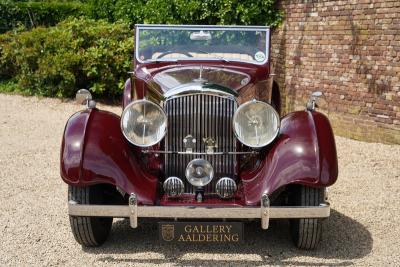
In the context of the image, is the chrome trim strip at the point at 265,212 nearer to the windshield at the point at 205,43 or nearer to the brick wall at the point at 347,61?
the windshield at the point at 205,43

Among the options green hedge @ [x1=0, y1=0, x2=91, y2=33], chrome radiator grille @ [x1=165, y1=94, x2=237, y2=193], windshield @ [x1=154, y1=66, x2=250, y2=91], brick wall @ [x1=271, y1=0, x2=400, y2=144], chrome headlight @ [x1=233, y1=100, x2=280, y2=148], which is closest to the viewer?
chrome headlight @ [x1=233, y1=100, x2=280, y2=148]

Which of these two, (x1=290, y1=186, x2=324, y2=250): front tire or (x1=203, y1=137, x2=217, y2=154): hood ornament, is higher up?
(x1=203, y1=137, x2=217, y2=154): hood ornament

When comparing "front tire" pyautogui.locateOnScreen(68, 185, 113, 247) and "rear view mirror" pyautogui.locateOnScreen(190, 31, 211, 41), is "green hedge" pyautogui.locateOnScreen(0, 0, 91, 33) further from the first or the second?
"front tire" pyautogui.locateOnScreen(68, 185, 113, 247)

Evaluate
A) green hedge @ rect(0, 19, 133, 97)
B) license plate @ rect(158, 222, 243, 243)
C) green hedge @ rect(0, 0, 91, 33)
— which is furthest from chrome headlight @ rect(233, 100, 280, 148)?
green hedge @ rect(0, 0, 91, 33)

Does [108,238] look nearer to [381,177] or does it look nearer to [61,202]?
[61,202]

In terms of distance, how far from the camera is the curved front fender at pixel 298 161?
3.64 metres

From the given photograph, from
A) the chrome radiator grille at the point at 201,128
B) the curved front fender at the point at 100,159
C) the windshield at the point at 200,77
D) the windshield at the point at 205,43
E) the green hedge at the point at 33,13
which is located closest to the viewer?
the curved front fender at the point at 100,159

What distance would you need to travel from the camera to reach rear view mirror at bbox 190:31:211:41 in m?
5.10

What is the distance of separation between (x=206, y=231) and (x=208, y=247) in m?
0.47

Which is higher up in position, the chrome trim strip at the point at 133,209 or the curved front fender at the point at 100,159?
the curved front fender at the point at 100,159

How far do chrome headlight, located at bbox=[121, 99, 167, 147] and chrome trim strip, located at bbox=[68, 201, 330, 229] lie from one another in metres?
0.51

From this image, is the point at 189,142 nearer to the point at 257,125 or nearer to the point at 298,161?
the point at 257,125

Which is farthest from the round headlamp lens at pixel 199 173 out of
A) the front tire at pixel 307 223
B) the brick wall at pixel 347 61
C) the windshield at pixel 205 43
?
the brick wall at pixel 347 61

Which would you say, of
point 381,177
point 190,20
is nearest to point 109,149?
point 381,177
